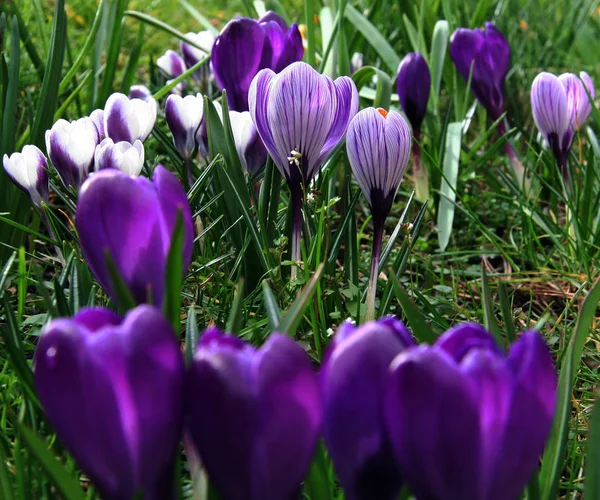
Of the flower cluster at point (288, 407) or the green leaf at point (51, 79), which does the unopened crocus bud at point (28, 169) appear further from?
the flower cluster at point (288, 407)

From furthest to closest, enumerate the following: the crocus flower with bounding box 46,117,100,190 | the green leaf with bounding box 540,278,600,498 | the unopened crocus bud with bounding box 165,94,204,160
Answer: the unopened crocus bud with bounding box 165,94,204,160, the crocus flower with bounding box 46,117,100,190, the green leaf with bounding box 540,278,600,498

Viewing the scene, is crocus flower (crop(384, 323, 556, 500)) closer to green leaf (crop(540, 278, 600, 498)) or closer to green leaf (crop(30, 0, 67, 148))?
green leaf (crop(540, 278, 600, 498))

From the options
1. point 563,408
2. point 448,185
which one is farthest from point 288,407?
point 448,185

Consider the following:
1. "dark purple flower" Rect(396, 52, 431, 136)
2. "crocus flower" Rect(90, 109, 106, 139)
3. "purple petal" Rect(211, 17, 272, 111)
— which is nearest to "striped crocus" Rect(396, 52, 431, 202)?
"dark purple flower" Rect(396, 52, 431, 136)

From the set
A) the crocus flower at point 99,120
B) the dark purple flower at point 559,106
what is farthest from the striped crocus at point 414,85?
the crocus flower at point 99,120

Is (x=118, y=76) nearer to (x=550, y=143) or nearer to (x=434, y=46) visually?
(x=434, y=46)

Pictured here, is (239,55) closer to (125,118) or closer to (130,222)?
(125,118)
